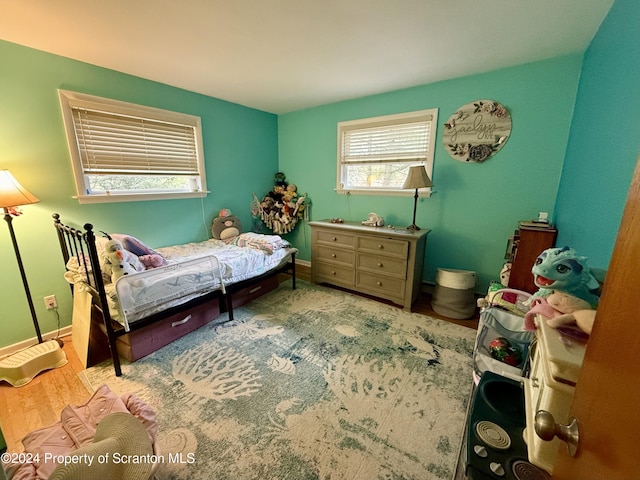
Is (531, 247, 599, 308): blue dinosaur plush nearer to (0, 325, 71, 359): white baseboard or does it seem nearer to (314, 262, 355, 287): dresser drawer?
(314, 262, 355, 287): dresser drawer

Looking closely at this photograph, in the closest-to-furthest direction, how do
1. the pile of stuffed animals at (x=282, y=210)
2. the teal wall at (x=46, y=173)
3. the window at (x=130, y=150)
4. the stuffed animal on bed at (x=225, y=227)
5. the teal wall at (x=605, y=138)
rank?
1. the teal wall at (x=605, y=138)
2. the teal wall at (x=46, y=173)
3. the window at (x=130, y=150)
4. the stuffed animal on bed at (x=225, y=227)
5. the pile of stuffed animals at (x=282, y=210)

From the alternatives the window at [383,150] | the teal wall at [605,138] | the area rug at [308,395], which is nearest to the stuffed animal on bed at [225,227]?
the area rug at [308,395]

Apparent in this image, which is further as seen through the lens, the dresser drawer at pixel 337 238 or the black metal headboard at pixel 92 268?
the dresser drawer at pixel 337 238

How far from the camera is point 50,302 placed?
2213 mm

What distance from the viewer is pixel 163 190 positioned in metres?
2.93

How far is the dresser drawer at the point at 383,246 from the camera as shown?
266 centimetres

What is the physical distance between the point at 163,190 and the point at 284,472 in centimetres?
287

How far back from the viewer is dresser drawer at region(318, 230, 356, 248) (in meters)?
3.00

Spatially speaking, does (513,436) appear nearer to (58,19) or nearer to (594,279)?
(594,279)

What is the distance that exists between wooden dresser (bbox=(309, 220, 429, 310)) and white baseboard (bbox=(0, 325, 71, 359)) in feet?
8.12

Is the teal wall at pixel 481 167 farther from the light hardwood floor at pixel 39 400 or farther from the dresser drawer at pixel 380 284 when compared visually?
the light hardwood floor at pixel 39 400

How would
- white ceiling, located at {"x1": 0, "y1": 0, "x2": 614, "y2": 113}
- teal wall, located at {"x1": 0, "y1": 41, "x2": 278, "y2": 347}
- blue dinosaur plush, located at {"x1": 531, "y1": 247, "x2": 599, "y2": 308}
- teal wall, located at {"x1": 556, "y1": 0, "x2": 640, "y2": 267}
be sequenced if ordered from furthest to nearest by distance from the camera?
teal wall, located at {"x1": 0, "y1": 41, "x2": 278, "y2": 347} → white ceiling, located at {"x1": 0, "y1": 0, "x2": 614, "y2": 113} → teal wall, located at {"x1": 556, "y1": 0, "x2": 640, "y2": 267} → blue dinosaur plush, located at {"x1": 531, "y1": 247, "x2": 599, "y2": 308}

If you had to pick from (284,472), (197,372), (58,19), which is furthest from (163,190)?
(284,472)

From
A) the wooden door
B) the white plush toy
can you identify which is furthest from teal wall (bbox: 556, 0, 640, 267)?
the white plush toy
